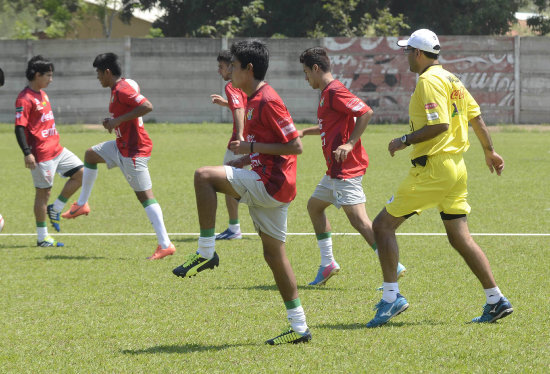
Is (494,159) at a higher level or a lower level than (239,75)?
lower

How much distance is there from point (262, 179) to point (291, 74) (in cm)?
2658

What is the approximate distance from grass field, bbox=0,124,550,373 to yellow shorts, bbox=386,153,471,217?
85cm

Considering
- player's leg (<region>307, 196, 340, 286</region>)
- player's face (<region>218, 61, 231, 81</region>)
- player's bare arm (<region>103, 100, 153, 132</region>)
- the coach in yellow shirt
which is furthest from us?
player's face (<region>218, 61, 231, 81</region>)

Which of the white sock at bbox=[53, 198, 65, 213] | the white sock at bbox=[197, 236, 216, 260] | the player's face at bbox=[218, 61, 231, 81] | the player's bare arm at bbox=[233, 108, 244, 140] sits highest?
the player's face at bbox=[218, 61, 231, 81]

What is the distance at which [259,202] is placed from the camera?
583 cm

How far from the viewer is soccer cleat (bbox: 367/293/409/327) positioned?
6387 mm

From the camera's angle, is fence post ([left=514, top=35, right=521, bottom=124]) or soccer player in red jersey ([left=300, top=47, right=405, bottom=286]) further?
fence post ([left=514, top=35, right=521, bottom=124])

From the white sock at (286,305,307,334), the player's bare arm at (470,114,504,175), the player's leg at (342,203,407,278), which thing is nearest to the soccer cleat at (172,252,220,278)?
the white sock at (286,305,307,334)

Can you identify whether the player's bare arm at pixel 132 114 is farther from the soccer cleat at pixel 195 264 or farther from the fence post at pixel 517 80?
the fence post at pixel 517 80

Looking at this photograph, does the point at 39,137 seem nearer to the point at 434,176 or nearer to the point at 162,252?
the point at 162,252

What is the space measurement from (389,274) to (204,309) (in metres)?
1.54

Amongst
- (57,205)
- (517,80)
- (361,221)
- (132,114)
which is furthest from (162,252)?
(517,80)

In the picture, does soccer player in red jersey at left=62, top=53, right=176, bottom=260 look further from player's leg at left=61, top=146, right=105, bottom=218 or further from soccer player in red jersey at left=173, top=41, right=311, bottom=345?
soccer player in red jersey at left=173, top=41, right=311, bottom=345

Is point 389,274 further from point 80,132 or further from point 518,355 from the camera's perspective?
point 80,132
